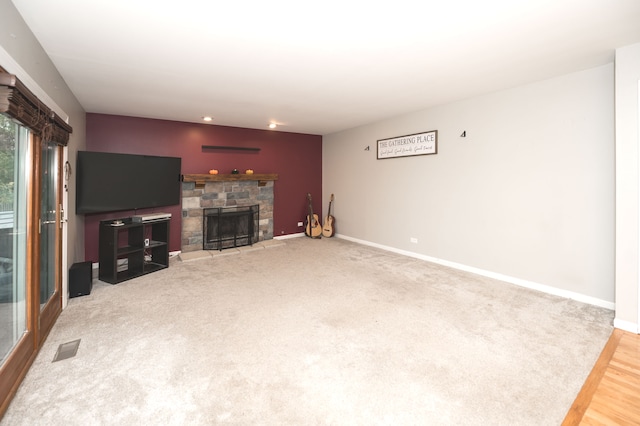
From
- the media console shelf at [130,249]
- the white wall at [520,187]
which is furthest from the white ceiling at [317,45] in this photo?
the media console shelf at [130,249]

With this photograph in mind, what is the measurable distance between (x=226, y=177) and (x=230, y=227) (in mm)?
980

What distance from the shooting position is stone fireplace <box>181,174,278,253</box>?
557 cm

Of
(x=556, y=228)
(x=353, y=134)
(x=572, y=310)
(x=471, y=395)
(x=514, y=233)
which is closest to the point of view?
(x=471, y=395)

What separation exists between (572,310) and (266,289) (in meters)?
3.28

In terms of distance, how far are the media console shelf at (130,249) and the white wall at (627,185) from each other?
5.38 m

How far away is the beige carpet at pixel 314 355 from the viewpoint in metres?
1.75

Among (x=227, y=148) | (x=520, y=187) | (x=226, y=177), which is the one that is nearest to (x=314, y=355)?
(x=520, y=187)

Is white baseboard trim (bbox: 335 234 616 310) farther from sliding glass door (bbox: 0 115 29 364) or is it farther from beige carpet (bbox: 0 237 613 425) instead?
sliding glass door (bbox: 0 115 29 364)

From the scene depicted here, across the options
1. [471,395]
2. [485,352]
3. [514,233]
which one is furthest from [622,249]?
[471,395]

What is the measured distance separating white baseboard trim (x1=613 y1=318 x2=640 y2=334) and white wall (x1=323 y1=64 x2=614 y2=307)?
19.8 inches

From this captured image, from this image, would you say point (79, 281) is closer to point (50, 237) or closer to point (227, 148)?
point (50, 237)

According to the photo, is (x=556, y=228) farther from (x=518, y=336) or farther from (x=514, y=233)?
(x=518, y=336)

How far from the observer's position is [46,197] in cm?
281

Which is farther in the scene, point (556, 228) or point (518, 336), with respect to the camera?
point (556, 228)
